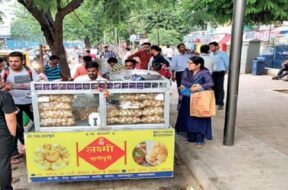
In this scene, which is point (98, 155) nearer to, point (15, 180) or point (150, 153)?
point (150, 153)

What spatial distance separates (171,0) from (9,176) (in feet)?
18.5

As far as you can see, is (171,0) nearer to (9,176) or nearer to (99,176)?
(99,176)

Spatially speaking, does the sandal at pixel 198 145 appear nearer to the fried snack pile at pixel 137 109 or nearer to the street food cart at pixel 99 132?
the street food cart at pixel 99 132

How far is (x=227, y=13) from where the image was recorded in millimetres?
5023

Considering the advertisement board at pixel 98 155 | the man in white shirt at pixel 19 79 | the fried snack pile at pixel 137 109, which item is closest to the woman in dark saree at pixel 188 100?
the fried snack pile at pixel 137 109

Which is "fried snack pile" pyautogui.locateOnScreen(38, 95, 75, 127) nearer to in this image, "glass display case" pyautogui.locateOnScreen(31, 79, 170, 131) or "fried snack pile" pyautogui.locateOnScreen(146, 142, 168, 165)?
"glass display case" pyautogui.locateOnScreen(31, 79, 170, 131)

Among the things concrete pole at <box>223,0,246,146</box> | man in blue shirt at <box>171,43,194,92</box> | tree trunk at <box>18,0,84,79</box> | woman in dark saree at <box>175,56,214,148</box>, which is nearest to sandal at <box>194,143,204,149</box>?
woman in dark saree at <box>175,56,214,148</box>

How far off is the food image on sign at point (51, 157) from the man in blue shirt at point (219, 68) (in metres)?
4.55

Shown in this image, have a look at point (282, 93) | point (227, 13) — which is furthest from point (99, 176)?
point (282, 93)

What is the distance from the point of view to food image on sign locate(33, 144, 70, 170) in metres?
3.85

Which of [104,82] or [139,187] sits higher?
[104,82]

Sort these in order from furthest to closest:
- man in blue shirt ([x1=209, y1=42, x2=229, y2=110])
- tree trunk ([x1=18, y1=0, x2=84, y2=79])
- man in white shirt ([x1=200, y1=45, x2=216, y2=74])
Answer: man in blue shirt ([x1=209, y1=42, x2=229, y2=110]) → tree trunk ([x1=18, y1=0, x2=84, y2=79]) → man in white shirt ([x1=200, y1=45, x2=216, y2=74])

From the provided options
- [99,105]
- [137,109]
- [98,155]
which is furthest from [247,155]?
[99,105]

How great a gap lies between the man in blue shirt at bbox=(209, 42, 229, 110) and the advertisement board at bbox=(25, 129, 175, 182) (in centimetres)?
393
